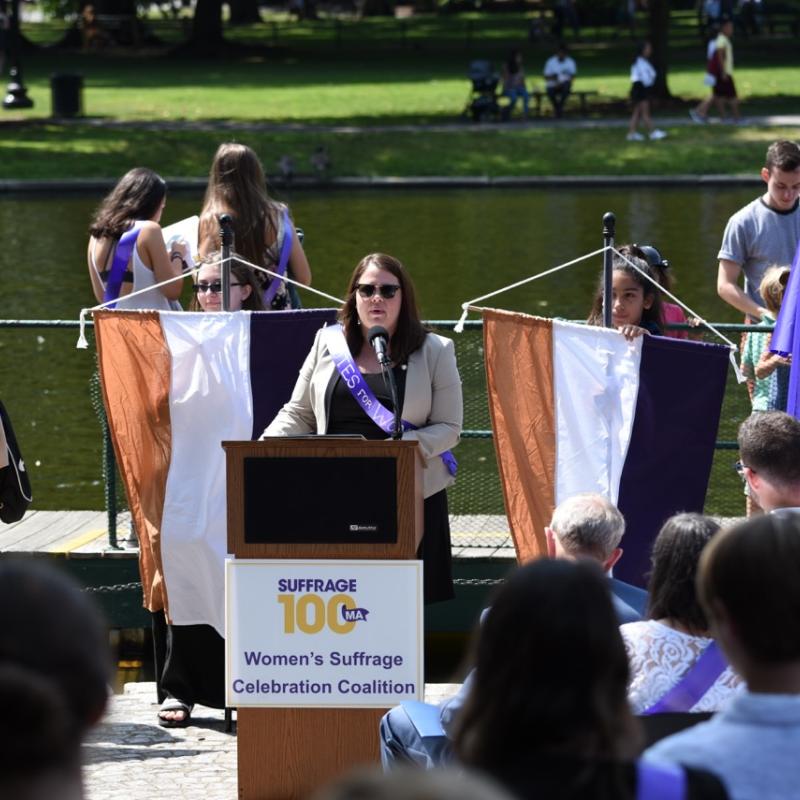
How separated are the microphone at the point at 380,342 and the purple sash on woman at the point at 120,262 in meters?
2.20

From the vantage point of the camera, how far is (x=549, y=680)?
307 centimetres

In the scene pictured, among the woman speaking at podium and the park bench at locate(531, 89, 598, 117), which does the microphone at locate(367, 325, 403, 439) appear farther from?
the park bench at locate(531, 89, 598, 117)

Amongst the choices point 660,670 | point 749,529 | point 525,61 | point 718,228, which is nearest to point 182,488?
point 660,670

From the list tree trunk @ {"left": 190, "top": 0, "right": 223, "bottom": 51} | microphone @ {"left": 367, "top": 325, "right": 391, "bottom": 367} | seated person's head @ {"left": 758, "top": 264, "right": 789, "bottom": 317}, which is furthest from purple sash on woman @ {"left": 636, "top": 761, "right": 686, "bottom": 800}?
tree trunk @ {"left": 190, "top": 0, "right": 223, "bottom": 51}

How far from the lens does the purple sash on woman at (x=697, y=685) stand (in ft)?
15.2

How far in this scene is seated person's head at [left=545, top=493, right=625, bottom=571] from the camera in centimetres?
534

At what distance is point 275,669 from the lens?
623 centimetres

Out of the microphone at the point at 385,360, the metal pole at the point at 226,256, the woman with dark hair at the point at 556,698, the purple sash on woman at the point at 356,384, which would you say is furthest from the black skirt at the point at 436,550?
the woman with dark hair at the point at 556,698

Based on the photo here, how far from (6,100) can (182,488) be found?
35.1m

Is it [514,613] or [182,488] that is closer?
[514,613]

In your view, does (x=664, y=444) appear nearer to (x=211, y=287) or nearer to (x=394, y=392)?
(x=394, y=392)

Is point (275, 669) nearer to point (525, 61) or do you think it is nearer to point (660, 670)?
point (660, 670)

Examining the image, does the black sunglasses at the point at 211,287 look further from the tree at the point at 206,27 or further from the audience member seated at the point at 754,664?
the tree at the point at 206,27

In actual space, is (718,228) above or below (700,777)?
below
